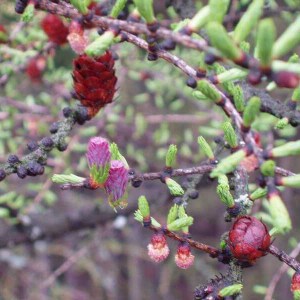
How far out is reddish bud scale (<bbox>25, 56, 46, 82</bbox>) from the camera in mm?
1325

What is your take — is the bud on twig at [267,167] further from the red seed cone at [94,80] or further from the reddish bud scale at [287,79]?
the red seed cone at [94,80]

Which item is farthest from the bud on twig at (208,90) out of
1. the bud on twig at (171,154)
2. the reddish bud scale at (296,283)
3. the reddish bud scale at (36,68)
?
the reddish bud scale at (36,68)

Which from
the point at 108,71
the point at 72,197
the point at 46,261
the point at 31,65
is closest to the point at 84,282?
the point at 46,261

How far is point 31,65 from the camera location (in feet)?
4.46

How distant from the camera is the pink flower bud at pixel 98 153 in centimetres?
58

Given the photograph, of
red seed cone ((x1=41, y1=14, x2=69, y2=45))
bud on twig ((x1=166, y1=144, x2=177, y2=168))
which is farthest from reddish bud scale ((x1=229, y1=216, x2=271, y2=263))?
red seed cone ((x1=41, y1=14, x2=69, y2=45))

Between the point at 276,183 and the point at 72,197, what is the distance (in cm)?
176

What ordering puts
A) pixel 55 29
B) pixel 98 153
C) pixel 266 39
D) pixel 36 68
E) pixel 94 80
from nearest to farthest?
pixel 266 39
pixel 98 153
pixel 94 80
pixel 55 29
pixel 36 68

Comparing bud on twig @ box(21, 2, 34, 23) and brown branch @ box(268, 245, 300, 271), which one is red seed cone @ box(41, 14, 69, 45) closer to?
bud on twig @ box(21, 2, 34, 23)

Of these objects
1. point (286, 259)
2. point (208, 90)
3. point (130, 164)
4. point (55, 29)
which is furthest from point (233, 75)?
point (130, 164)

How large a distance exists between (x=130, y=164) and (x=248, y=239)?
1.02m

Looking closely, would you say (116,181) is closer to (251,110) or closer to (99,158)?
(99,158)

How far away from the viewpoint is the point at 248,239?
574 mm

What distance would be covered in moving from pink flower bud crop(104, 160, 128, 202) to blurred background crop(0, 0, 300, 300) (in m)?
0.25
